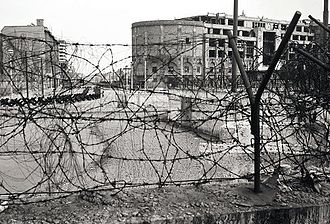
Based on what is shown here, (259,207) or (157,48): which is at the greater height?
(157,48)

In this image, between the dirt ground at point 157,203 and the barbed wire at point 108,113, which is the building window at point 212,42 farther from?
the dirt ground at point 157,203

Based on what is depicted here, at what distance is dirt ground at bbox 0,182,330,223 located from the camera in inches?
105

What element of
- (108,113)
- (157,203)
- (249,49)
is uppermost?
(249,49)

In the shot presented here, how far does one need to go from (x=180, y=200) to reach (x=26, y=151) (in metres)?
1.20

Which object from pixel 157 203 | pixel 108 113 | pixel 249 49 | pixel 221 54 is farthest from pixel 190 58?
pixel 157 203

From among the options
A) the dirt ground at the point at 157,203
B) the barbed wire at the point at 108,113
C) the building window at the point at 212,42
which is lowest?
the dirt ground at the point at 157,203

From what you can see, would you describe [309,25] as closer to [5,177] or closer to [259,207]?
[259,207]

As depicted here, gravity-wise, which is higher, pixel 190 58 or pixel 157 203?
pixel 190 58

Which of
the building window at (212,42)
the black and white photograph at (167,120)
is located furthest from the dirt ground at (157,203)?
the building window at (212,42)

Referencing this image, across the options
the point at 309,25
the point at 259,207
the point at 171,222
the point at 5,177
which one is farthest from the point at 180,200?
the point at 5,177

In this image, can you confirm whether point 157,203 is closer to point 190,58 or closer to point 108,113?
point 108,113

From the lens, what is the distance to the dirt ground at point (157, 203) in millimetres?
2678

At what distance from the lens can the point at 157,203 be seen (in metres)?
2.91

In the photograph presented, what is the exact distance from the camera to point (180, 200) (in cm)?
296
